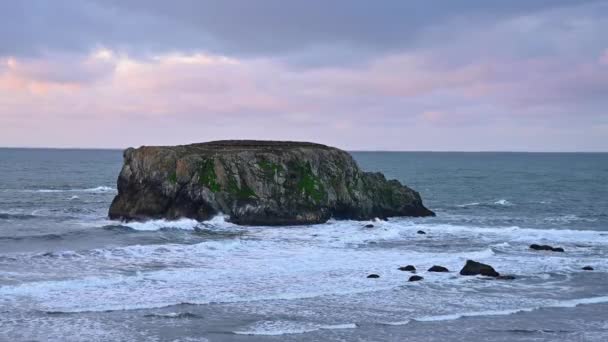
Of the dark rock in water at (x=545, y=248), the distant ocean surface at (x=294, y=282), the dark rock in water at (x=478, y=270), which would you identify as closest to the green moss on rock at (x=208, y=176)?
the distant ocean surface at (x=294, y=282)

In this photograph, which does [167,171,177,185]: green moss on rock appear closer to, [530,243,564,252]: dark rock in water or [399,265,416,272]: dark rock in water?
[399,265,416,272]: dark rock in water

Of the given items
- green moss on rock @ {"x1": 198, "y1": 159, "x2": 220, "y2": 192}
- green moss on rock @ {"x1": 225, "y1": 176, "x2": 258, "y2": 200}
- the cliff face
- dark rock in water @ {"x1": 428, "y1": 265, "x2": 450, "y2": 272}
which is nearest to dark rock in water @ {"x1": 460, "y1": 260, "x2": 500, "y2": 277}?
dark rock in water @ {"x1": 428, "y1": 265, "x2": 450, "y2": 272}

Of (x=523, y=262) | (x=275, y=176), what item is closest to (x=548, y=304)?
(x=523, y=262)

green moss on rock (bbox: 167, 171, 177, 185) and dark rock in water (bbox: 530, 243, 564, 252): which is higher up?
green moss on rock (bbox: 167, 171, 177, 185)

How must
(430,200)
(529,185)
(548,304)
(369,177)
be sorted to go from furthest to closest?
(529,185) < (430,200) < (369,177) < (548,304)

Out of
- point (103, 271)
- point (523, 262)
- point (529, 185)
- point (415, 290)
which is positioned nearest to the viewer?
point (415, 290)

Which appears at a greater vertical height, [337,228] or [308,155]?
[308,155]

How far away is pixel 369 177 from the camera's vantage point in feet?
242

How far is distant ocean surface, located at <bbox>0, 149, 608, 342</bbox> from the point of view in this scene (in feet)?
93.4

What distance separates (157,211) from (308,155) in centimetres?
1645

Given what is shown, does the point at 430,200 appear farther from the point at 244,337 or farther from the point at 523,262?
the point at 244,337

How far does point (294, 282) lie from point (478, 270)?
10.9 metres

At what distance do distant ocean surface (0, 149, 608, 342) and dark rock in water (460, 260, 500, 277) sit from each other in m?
0.76

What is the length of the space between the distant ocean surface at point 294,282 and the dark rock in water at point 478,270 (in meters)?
0.76
